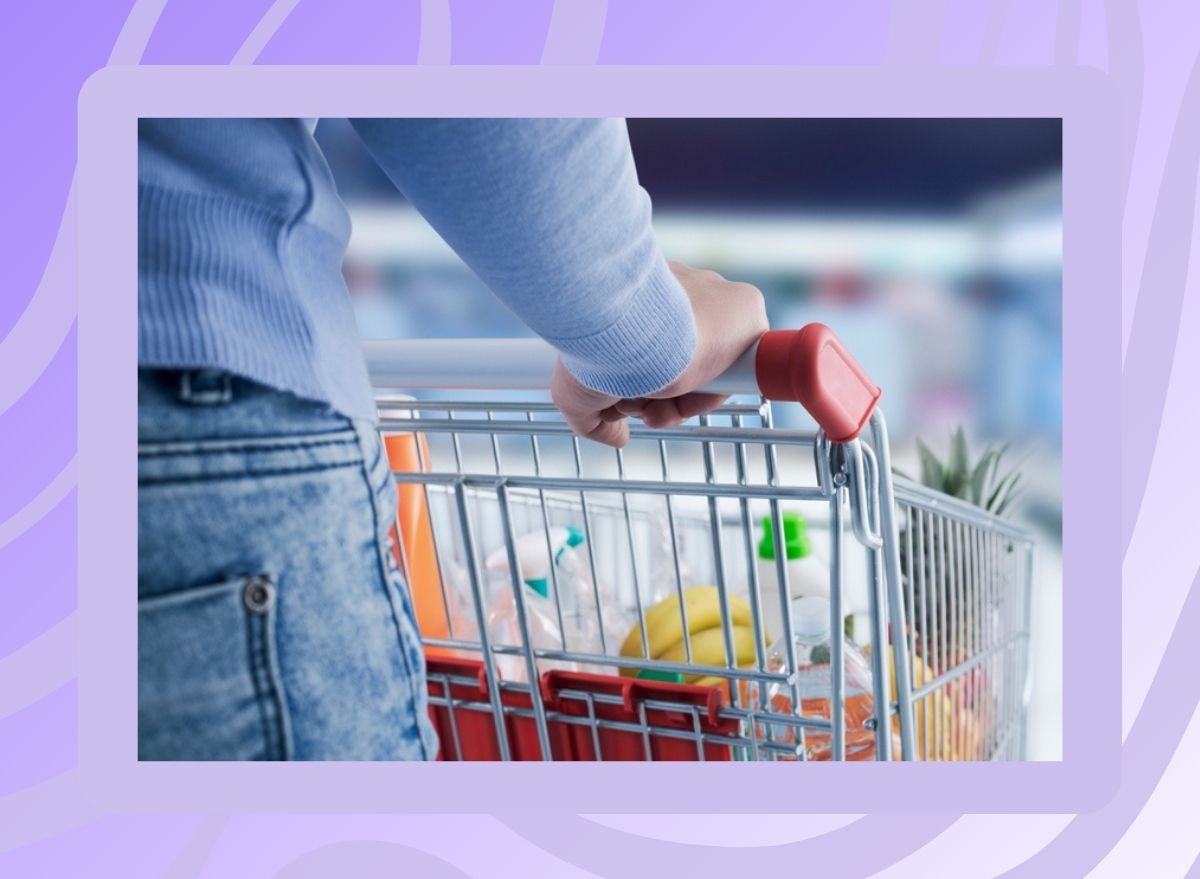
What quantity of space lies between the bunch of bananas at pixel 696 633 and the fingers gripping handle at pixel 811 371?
0.30m

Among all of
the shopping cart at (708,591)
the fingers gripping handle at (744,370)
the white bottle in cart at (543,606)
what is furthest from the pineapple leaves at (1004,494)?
the fingers gripping handle at (744,370)

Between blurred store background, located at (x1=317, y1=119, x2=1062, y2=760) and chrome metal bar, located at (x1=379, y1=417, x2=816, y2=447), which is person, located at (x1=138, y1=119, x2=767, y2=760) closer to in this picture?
chrome metal bar, located at (x1=379, y1=417, x2=816, y2=447)

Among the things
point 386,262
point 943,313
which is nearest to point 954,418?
point 943,313

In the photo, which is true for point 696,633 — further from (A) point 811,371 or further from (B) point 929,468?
(B) point 929,468

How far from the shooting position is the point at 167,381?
1.08 ft

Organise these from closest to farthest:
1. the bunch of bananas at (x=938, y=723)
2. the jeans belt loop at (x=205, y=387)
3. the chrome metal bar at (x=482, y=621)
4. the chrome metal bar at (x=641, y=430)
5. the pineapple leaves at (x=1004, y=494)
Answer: the jeans belt loop at (x=205, y=387) < the chrome metal bar at (x=641, y=430) < the chrome metal bar at (x=482, y=621) < the bunch of bananas at (x=938, y=723) < the pineapple leaves at (x=1004, y=494)

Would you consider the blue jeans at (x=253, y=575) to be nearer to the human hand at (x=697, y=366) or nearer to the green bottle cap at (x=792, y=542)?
the human hand at (x=697, y=366)

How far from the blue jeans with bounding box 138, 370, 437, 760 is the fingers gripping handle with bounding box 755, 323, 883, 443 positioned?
0.22m

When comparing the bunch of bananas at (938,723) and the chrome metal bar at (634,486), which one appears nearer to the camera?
the chrome metal bar at (634,486)

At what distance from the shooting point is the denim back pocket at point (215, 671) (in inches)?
12.9

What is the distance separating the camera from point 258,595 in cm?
34

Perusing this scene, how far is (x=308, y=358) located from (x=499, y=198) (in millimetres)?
83

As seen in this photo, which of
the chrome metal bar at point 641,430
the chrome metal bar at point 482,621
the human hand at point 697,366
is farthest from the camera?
the chrome metal bar at point 482,621

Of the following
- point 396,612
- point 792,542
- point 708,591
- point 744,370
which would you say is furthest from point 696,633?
point 396,612
